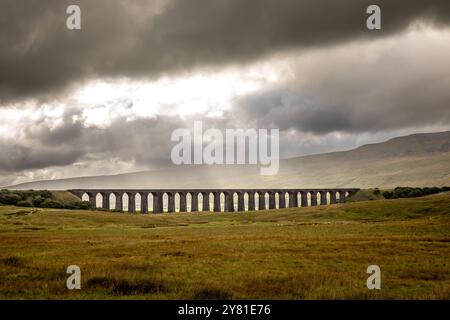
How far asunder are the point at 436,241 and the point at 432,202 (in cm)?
5683

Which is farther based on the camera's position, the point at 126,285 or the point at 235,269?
the point at 235,269

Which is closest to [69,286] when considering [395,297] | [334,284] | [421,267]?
[334,284]

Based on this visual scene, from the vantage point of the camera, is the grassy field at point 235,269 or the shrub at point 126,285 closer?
the grassy field at point 235,269

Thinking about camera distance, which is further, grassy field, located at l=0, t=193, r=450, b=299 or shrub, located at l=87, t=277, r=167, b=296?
shrub, located at l=87, t=277, r=167, b=296

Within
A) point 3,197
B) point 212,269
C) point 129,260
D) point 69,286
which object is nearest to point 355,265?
point 212,269

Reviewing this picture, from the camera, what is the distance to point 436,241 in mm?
36438

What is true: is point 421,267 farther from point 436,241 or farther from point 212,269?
point 436,241

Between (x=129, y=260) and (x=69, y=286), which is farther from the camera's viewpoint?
(x=129, y=260)
